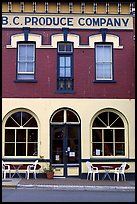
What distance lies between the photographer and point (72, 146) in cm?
1675

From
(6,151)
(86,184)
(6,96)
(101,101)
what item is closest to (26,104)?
(6,96)

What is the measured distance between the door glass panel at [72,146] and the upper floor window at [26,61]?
3.38 meters

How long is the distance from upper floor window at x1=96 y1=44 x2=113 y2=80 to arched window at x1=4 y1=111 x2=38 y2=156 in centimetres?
436

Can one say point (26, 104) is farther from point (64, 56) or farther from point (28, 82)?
point (64, 56)

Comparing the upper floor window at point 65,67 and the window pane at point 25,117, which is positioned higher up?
the upper floor window at point 65,67

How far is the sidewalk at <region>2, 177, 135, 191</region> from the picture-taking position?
44.7 feet

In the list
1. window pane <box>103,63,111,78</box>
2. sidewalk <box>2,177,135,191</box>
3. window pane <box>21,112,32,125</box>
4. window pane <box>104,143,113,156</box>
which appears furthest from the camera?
window pane <box>103,63,111,78</box>

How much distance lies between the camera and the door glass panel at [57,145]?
16594 mm

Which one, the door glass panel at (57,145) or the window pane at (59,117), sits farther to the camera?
the window pane at (59,117)

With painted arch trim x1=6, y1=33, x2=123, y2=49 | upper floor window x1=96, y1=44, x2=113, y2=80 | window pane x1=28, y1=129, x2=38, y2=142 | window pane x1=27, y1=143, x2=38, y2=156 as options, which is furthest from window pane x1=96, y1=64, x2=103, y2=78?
window pane x1=27, y1=143, x2=38, y2=156

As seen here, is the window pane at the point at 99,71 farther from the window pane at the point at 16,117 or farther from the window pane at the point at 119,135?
the window pane at the point at 16,117

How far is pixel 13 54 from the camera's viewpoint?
16.8 metres

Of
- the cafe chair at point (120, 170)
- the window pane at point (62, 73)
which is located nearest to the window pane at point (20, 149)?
the window pane at point (62, 73)

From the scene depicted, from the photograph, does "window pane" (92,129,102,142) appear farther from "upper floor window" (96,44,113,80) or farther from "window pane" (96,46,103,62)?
"window pane" (96,46,103,62)
